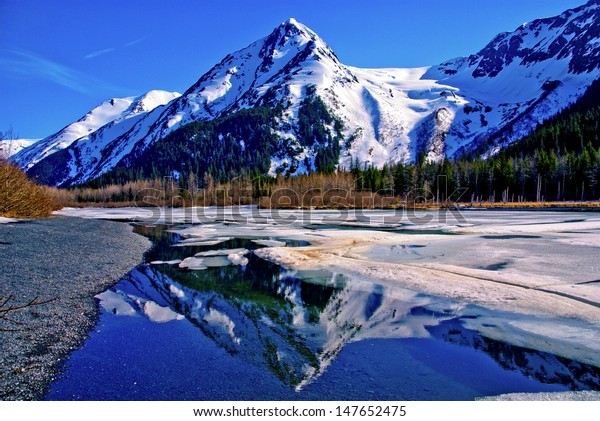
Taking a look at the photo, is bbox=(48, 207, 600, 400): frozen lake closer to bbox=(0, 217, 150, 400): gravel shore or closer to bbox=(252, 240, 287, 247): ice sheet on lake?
bbox=(0, 217, 150, 400): gravel shore

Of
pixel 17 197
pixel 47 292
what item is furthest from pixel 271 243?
pixel 17 197

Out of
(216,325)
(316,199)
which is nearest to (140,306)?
(216,325)

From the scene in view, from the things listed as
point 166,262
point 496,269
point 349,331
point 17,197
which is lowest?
point 166,262

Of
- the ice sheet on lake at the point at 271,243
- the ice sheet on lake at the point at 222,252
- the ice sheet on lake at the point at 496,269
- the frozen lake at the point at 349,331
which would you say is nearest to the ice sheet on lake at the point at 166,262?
the ice sheet on lake at the point at 496,269

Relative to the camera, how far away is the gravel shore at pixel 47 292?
30.8 feet

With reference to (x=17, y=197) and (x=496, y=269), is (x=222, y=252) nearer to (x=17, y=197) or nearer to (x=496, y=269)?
(x=496, y=269)

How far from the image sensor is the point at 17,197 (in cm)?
3691

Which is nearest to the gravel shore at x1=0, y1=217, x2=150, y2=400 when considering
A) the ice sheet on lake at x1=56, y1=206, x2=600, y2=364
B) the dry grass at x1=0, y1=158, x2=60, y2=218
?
the dry grass at x1=0, y1=158, x2=60, y2=218

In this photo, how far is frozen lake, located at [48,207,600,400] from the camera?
883 centimetres

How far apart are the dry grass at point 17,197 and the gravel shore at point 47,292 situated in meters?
3.35

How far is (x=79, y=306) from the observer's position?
14.9 metres

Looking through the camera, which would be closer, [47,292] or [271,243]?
[47,292]

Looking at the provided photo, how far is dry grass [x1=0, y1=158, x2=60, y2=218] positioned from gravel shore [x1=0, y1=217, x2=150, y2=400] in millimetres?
3354

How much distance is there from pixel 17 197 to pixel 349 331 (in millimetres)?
36863
